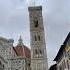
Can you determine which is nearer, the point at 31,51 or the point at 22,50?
the point at 31,51

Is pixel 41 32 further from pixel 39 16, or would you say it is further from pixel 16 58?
pixel 16 58

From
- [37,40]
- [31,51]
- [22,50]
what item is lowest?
[31,51]

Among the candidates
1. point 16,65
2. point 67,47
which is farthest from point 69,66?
point 16,65

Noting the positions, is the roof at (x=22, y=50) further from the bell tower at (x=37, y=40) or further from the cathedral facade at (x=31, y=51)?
the bell tower at (x=37, y=40)

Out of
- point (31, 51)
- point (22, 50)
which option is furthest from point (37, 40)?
point (22, 50)

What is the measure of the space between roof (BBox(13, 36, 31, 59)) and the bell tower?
79.4 inches

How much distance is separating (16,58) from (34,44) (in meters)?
5.51

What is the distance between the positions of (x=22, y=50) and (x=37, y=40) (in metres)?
3.86

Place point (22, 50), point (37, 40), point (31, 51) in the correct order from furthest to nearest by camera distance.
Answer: point (22, 50)
point (37, 40)
point (31, 51)

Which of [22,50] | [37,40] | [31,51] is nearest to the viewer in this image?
[31,51]

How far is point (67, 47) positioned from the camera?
33.7m

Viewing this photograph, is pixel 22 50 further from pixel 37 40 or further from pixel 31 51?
pixel 37 40

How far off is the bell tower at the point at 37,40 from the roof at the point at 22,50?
6.62 feet

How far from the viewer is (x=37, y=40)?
205ft
